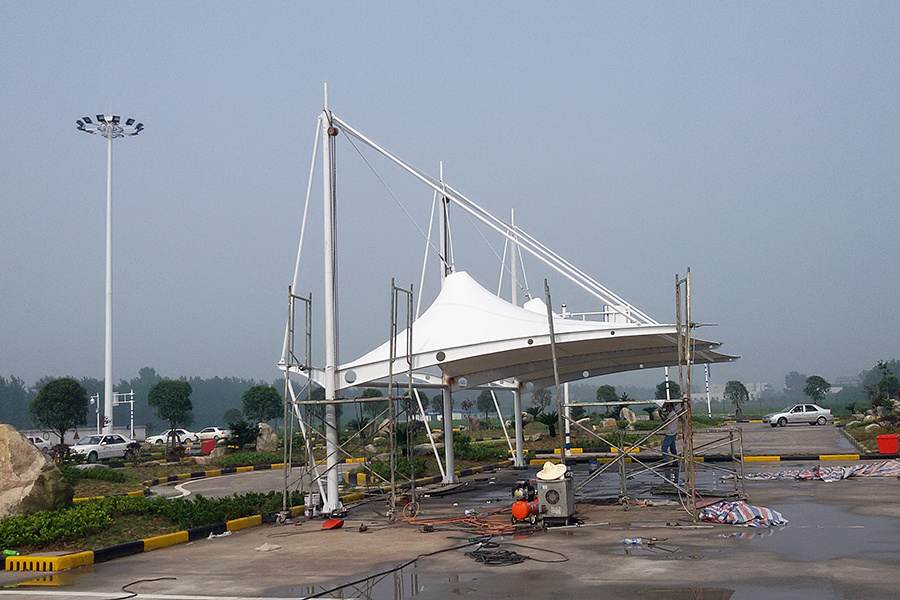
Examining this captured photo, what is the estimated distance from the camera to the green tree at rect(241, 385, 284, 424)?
63.6 metres

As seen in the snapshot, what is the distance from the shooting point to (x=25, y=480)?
14625 millimetres

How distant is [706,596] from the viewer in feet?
27.2

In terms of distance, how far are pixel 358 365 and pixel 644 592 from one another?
389 inches

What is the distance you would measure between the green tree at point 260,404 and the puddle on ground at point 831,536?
5307 cm

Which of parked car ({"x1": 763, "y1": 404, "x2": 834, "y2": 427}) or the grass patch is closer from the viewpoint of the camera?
the grass patch

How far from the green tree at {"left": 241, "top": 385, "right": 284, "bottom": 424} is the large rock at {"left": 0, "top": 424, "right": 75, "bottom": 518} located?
159 feet

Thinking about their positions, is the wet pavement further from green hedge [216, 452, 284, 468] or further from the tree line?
the tree line

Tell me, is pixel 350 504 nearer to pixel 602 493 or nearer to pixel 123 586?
pixel 602 493

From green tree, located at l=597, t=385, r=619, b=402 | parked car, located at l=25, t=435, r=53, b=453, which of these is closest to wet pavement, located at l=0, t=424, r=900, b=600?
parked car, located at l=25, t=435, r=53, b=453

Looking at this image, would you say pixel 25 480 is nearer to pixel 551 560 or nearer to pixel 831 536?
pixel 551 560

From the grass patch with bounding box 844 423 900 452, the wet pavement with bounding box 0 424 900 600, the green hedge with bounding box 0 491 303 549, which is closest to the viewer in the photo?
the wet pavement with bounding box 0 424 900 600

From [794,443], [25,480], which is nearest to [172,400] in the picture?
[794,443]

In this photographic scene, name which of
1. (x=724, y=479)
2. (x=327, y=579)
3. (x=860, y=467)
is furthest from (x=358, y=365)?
(x=860, y=467)

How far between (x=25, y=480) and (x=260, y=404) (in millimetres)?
49889
